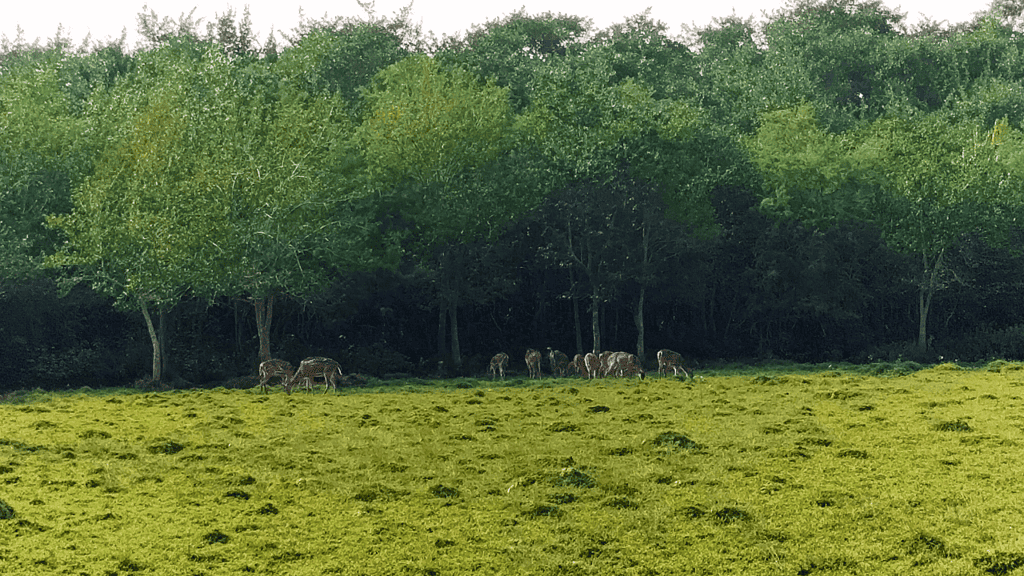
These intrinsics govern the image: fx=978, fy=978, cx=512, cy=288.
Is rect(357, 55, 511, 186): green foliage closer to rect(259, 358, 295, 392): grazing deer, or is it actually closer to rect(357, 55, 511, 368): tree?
rect(357, 55, 511, 368): tree

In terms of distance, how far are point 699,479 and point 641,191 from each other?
3094 cm

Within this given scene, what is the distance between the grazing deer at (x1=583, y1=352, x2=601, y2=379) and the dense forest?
24.5 ft

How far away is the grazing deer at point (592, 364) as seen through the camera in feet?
120

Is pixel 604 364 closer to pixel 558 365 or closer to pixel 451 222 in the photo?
pixel 558 365

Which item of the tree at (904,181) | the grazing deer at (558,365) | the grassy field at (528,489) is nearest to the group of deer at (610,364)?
the grazing deer at (558,365)

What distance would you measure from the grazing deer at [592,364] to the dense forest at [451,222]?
7482 mm

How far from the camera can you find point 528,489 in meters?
15.2

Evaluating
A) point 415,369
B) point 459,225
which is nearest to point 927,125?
point 459,225

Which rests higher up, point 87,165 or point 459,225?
point 87,165

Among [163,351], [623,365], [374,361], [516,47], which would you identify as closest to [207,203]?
[163,351]

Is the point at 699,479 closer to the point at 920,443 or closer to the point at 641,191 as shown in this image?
the point at 920,443

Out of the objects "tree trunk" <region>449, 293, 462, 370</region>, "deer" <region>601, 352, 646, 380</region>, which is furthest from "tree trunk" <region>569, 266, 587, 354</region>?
"deer" <region>601, 352, 646, 380</region>

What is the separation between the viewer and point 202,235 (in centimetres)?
3622

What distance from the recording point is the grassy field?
38.1 ft
